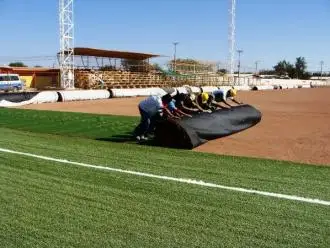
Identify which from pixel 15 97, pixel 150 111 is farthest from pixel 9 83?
pixel 150 111

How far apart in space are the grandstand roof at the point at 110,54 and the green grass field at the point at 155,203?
38451 mm

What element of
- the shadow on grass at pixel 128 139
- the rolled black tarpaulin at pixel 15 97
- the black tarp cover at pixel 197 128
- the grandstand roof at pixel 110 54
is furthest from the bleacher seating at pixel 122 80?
the black tarp cover at pixel 197 128

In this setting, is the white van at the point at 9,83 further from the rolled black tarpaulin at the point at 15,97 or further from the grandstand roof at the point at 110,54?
the rolled black tarpaulin at the point at 15,97

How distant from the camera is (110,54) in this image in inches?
2009

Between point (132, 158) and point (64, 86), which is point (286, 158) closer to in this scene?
point (132, 158)

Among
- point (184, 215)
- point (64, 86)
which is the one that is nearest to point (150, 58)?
point (64, 86)

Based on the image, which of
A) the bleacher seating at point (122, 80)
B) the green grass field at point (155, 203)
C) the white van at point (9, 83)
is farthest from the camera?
the bleacher seating at point (122, 80)

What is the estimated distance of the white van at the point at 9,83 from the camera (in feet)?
138

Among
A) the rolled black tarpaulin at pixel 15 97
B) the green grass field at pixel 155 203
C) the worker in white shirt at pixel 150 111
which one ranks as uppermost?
the worker in white shirt at pixel 150 111

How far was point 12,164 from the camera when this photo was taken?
26.8ft

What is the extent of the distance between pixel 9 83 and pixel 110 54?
41.1ft

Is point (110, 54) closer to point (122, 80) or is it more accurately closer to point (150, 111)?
point (122, 80)

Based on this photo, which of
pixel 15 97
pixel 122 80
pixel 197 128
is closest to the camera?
pixel 197 128

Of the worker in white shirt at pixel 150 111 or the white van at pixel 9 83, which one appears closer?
the worker in white shirt at pixel 150 111
